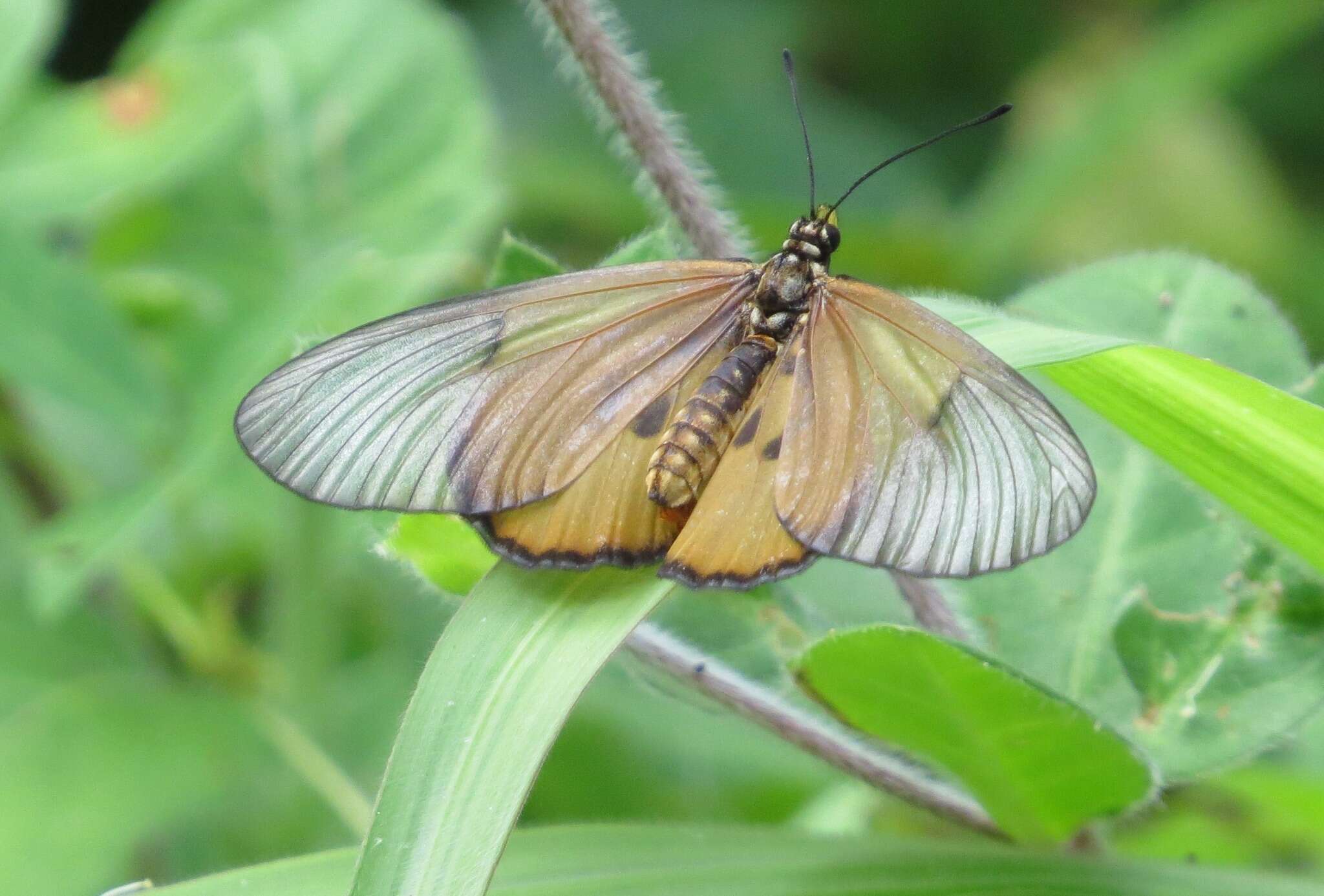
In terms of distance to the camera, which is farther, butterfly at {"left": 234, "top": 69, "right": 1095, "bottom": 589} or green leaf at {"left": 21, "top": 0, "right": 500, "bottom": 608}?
green leaf at {"left": 21, "top": 0, "right": 500, "bottom": 608}

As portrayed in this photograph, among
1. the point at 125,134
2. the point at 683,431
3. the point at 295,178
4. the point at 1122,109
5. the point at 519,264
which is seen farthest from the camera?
the point at 1122,109

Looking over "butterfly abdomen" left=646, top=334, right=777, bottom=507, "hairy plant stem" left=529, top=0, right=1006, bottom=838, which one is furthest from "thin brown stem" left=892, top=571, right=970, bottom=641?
"butterfly abdomen" left=646, top=334, right=777, bottom=507

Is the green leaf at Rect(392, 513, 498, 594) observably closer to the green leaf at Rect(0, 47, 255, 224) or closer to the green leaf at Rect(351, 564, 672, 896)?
the green leaf at Rect(351, 564, 672, 896)

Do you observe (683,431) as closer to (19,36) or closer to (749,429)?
(749,429)

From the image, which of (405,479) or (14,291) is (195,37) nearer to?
(14,291)

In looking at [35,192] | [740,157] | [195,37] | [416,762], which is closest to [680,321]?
[416,762]

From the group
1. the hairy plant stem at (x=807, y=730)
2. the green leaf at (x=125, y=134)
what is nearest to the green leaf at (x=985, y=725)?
the hairy plant stem at (x=807, y=730)

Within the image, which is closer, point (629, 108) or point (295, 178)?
point (629, 108)

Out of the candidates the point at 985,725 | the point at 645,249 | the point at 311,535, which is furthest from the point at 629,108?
the point at 311,535
